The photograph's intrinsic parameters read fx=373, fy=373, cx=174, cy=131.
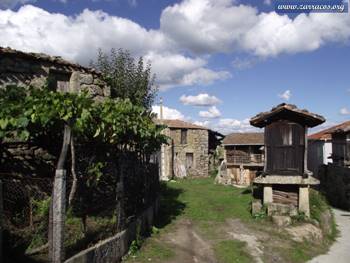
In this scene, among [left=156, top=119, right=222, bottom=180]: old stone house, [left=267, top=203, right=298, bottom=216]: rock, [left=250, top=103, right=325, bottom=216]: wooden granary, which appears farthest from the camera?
[left=156, top=119, right=222, bottom=180]: old stone house

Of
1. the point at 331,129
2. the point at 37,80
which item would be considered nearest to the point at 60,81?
the point at 37,80

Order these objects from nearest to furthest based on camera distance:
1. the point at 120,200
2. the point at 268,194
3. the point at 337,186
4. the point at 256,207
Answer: the point at 120,200, the point at 256,207, the point at 268,194, the point at 337,186

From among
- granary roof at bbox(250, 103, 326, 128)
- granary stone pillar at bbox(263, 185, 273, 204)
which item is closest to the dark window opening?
granary roof at bbox(250, 103, 326, 128)

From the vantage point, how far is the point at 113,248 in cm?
727

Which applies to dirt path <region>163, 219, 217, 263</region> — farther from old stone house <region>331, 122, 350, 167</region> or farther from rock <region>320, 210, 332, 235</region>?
old stone house <region>331, 122, 350, 167</region>

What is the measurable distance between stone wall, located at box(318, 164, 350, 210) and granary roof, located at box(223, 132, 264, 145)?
7.74 metres

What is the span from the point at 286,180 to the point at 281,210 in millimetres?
1236

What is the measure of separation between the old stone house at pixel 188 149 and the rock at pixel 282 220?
2032 cm

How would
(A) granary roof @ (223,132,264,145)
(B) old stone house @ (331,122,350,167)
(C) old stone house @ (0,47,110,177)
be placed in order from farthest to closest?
(A) granary roof @ (223,132,264,145) → (B) old stone house @ (331,122,350,167) → (C) old stone house @ (0,47,110,177)

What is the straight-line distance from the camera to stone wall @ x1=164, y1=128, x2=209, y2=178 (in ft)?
110

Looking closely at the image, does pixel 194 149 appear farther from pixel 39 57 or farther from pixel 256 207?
pixel 39 57

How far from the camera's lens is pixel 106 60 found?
19.2 metres

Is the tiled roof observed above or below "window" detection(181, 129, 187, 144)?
above

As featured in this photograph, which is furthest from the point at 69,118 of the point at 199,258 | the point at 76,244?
the point at 199,258
